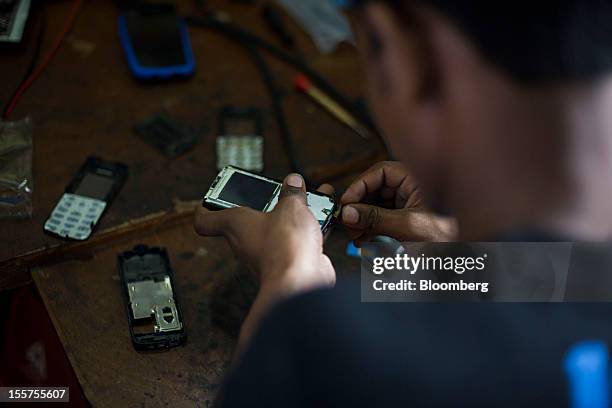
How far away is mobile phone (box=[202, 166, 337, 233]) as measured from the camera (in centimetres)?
93

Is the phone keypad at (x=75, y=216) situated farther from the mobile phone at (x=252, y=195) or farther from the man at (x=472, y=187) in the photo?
the man at (x=472, y=187)

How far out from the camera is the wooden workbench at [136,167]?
0.91 meters

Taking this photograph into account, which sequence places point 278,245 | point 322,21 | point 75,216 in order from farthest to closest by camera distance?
point 322,21 < point 75,216 < point 278,245

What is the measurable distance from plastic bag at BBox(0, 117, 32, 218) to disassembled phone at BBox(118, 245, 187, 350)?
18 centimetres

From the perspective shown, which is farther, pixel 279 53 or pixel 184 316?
pixel 279 53

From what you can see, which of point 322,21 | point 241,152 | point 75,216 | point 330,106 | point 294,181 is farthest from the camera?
point 322,21

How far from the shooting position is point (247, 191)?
96 cm

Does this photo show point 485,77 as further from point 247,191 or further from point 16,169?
point 16,169

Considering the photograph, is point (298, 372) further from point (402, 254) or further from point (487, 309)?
point (402, 254)

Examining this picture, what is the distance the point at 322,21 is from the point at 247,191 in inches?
23.5

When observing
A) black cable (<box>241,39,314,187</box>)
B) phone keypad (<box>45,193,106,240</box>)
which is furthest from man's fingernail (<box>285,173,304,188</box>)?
phone keypad (<box>45,193,106,240</box>)

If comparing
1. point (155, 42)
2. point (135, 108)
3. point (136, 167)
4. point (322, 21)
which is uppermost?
point (322, 21)

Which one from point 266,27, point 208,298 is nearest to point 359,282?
point 208,298

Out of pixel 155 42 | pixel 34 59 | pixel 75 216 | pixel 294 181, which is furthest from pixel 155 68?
pixel 294 181
